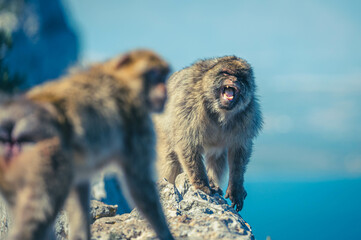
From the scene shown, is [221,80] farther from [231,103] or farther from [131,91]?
[131,91]

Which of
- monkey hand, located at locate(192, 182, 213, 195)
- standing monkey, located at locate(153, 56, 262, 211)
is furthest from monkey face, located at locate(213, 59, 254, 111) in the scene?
monkey hand, located at locate(192, 182, 213, 195)

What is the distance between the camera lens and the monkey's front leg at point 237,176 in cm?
510

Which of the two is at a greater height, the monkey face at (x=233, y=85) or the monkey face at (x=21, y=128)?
the monkey face at (x=233, y=85)

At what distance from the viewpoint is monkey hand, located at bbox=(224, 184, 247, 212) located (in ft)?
16.6

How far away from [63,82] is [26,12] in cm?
3600

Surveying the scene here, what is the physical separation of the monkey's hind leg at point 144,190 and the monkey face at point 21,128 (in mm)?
689

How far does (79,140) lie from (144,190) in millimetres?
680

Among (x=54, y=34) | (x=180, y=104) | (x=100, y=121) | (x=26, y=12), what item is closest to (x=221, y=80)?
(x=180, y=104)

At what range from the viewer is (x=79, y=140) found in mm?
2350

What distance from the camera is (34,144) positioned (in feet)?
7.22

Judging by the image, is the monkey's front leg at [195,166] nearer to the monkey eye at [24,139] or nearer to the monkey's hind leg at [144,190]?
the monkey's hind leg at [144,190]

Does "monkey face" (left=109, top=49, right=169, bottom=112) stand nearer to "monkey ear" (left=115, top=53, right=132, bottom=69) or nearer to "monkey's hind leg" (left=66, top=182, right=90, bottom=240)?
"monkey ear" (left=115, top=53, right=132, bottom=69)

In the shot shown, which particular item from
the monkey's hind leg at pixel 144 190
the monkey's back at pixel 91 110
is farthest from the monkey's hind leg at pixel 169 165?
the monkey's back at pixel 91 110

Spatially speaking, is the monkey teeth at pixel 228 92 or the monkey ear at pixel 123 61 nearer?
the monkey ear at pixel 123 61
